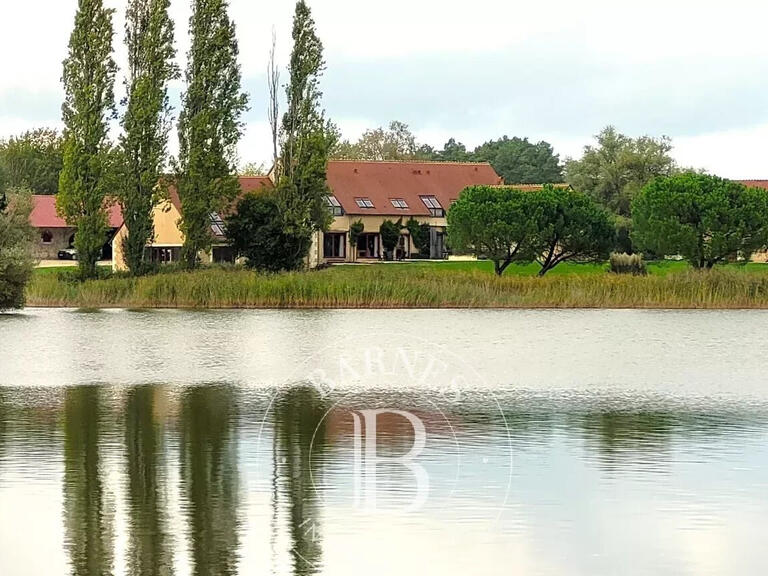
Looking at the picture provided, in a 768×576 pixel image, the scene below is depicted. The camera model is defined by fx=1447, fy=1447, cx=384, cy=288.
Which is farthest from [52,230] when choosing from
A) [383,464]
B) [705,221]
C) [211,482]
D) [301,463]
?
[211,482]

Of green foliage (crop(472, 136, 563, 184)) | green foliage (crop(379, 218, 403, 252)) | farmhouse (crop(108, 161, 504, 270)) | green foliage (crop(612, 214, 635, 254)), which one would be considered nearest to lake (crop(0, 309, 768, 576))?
green foliage (crop(612, 214, 635, 254))

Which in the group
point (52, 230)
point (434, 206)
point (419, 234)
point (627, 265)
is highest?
point (434, 206)

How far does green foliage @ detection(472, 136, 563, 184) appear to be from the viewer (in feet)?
440

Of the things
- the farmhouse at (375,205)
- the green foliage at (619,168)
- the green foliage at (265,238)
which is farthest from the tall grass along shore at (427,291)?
the green foliage at (619,168)

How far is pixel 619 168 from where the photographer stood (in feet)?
297

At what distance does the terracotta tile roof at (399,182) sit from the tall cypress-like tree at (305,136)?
19.2 metres

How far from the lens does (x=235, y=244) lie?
57812 millimetres

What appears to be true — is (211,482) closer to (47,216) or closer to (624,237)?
(624,237)

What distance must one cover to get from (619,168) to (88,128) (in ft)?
143

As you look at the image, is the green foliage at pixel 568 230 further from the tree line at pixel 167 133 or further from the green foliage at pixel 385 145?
the green foliage at pixel 385 145

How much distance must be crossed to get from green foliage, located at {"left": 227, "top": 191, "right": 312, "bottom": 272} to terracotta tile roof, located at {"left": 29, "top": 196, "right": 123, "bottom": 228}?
26298 millimetres

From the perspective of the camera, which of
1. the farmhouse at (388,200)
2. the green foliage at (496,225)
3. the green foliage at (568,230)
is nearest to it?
the green foliage at (496,225)

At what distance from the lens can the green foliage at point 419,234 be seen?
258 ft

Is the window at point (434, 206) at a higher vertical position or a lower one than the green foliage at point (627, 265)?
higher
